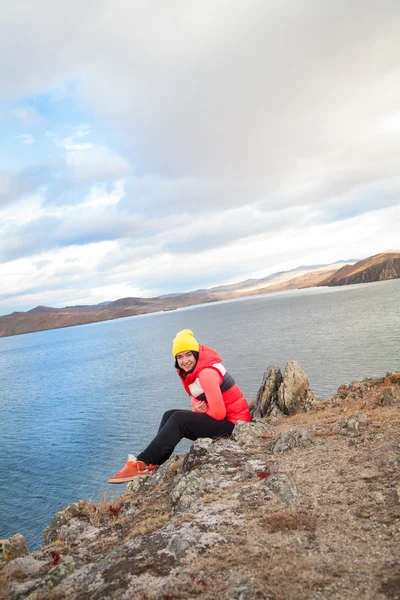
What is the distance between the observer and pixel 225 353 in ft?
193

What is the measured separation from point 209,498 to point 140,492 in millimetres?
2757

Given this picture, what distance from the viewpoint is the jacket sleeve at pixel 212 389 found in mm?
8336

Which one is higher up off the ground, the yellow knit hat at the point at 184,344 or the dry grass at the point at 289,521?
the yellow knit hat at the point at 184,344

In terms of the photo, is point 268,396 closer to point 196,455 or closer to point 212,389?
point 196,455

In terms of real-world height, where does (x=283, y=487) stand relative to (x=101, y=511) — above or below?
above

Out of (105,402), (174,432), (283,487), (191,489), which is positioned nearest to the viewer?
(283,487)

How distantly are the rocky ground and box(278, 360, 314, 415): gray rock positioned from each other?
665 cm

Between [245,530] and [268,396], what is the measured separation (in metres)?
12.5

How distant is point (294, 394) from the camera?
16.4 m

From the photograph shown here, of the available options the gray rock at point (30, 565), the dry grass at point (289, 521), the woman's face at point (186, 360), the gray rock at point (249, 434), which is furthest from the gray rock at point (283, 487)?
the gray rock at point (30, 565)

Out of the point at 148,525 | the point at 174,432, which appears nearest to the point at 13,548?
the point at 148,525

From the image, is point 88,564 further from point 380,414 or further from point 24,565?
point 380,414

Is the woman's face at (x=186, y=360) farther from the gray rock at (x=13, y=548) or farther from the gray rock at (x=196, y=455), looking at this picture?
the gray rock at (x=13, y=548)

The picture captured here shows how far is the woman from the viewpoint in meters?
8.42
